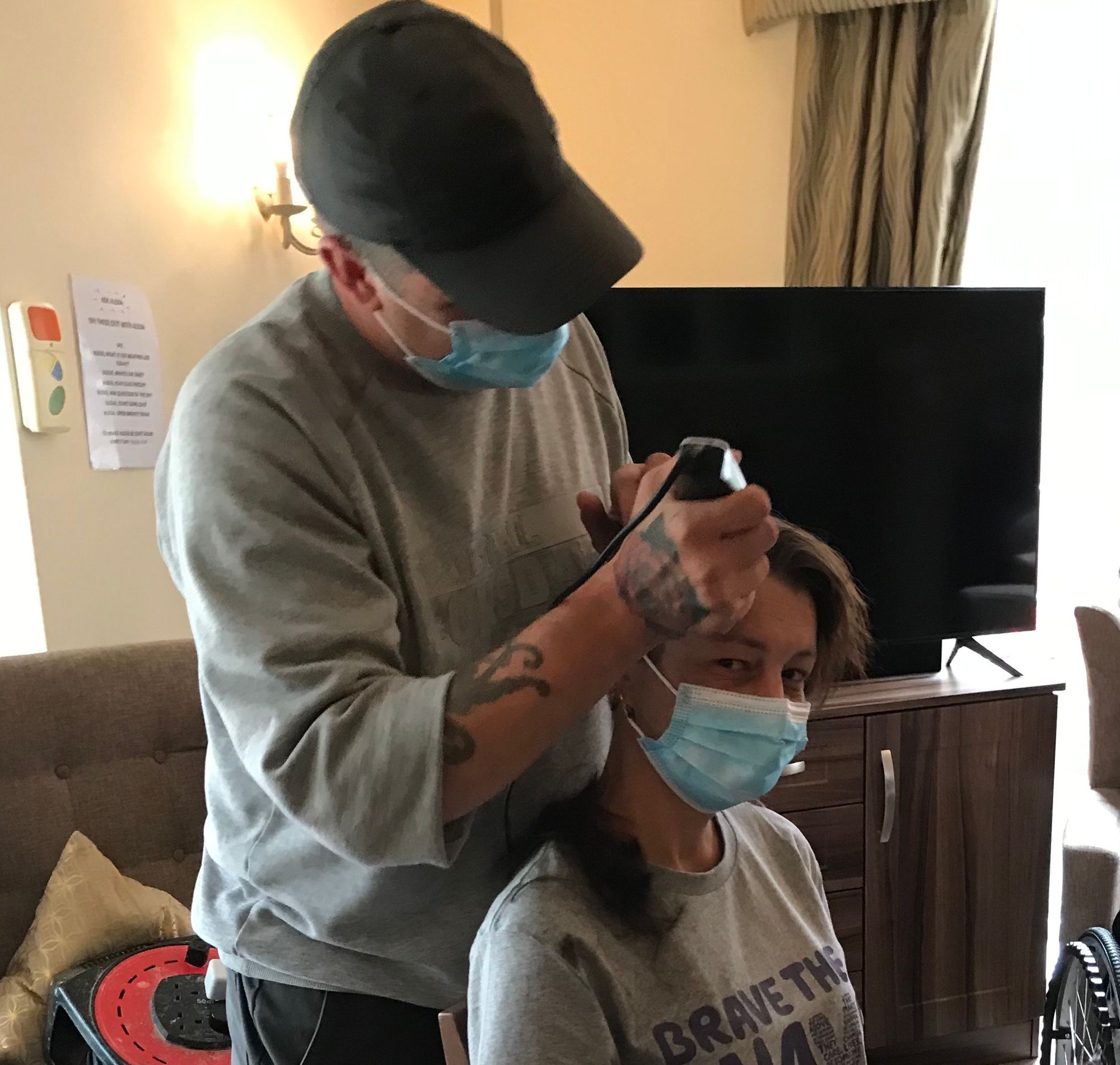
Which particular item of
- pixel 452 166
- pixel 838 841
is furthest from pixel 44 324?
pixel 838 841

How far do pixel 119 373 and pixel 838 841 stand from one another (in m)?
1.73

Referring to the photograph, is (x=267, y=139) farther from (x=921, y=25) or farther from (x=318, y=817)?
(x=318, y=817)

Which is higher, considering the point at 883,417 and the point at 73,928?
the point at 883,417

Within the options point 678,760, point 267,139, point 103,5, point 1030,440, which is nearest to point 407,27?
point 678,760

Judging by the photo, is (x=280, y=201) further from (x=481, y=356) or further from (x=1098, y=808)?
(x=1098, y=808)

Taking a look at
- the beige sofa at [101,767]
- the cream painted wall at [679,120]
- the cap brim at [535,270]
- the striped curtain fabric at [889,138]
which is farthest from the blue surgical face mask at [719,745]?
A: the cream painted wall at [679,120]

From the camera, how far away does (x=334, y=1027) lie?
0.81 meters

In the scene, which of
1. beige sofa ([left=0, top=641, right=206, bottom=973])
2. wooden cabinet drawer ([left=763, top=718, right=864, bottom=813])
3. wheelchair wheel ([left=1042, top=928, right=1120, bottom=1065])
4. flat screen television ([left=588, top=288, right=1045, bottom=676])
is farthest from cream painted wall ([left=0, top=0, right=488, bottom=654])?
wheelchair wheel ([left=1042, top=928, right=1120, bottom=1065])

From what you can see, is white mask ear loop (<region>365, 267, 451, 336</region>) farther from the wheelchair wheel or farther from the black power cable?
the wheelchair wheel

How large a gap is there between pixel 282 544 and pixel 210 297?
169 cm

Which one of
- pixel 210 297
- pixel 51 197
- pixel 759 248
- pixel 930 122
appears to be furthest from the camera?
pixel 759 248

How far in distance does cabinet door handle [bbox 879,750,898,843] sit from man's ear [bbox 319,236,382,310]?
5.48 ft

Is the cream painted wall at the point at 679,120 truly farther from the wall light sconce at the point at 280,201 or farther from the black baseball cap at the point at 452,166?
the black baseball cap at the point at 452,166

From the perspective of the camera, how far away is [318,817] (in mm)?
645
